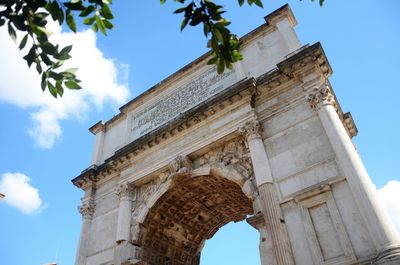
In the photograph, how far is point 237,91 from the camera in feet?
36.0

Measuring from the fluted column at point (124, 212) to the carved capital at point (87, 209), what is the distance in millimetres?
1594

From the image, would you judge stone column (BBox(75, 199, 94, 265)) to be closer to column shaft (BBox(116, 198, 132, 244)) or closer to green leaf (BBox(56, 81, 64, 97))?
column shaft (BBox(116, 198, 132, 244))

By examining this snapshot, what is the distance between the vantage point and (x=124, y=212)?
1190 centimetres

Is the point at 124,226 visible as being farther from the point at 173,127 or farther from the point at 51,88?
the point at 51,88

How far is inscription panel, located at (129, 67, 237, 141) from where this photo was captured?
12.6m

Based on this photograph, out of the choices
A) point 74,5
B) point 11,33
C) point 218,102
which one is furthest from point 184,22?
point 218,102

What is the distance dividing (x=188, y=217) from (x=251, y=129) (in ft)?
15.1

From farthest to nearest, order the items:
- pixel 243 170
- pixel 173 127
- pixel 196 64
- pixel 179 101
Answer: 1. pixel 196 64
2. pixel 179 101
3. pixel 173 127
4. pixel 243 170

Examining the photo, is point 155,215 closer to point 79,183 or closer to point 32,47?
point 79,183

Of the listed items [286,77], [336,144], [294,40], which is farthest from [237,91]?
[336,144]

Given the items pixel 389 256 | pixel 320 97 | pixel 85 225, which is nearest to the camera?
pixel 389 256

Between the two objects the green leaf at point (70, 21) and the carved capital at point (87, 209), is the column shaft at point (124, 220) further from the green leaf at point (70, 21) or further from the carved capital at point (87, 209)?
the green leaf at point (70, 21)

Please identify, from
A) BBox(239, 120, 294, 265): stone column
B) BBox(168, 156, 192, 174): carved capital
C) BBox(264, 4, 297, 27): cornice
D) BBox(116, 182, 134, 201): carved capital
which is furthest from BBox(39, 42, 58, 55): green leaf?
BBox(264, 4, 297, 27): cornice

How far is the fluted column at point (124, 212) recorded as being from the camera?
11.3 m
